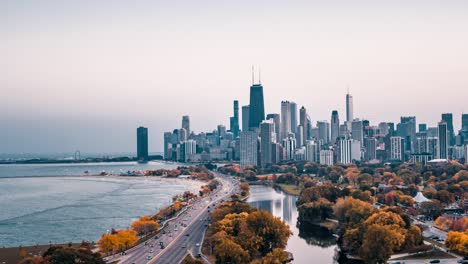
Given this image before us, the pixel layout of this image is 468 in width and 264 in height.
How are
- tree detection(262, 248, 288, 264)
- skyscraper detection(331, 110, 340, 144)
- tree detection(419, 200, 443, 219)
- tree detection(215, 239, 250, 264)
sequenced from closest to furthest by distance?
tree detection(262, 248, 288, 264), tree detection(215, 239, 250, 264), tree detection(419, 200, 443, 219), skyscraper detection(331, 110, 340, 144)

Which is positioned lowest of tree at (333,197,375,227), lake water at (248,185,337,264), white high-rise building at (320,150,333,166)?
lake water at (248,185,337,264)

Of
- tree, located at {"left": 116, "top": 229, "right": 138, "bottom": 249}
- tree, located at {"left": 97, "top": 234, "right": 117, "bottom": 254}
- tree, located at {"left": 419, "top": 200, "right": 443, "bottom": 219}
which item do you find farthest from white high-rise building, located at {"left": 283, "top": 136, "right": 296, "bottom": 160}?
tree, located at {"left": 97, "top": 234, "right": 117, "bottom": 254}

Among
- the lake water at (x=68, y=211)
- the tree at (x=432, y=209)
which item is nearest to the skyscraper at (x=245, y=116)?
the lake water at (x=68, y=211)

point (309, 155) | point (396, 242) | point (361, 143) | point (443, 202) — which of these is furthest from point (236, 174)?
point (396, 242)

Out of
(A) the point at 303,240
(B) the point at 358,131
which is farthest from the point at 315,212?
(B) the point at 358,131

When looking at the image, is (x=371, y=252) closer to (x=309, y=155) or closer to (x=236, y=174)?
(x=236, y=174)

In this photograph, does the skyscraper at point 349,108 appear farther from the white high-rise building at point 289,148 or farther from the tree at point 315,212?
the tree at point 315,212

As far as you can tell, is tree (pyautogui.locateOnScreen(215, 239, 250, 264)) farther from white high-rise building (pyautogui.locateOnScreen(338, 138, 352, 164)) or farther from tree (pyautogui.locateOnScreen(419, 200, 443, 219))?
white high-rise building (pyautogui.locateOnScreen(338, 138, 352, 164))
